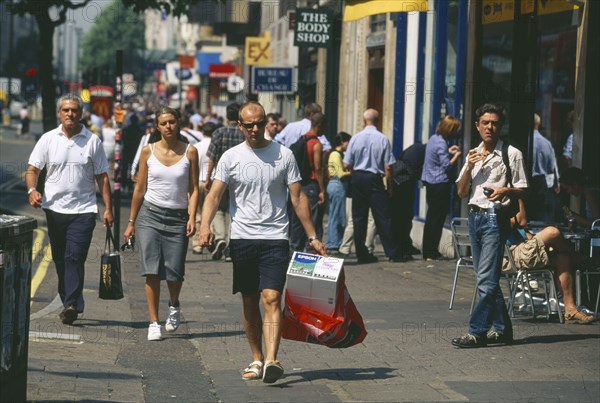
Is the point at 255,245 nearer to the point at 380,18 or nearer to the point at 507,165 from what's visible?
the point at 507,165

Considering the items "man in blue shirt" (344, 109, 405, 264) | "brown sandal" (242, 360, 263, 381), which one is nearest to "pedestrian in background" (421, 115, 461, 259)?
"man in blue shirt" (344, 109, 405, 264)

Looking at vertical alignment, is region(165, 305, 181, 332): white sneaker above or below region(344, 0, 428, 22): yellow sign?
below

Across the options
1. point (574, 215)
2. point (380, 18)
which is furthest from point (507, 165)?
point (380, 18)

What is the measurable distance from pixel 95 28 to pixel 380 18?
121 metres

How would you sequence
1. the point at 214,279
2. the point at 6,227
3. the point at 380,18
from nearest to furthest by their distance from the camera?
A: 1. the point at 6,227
2. the point at 214,279
3. the point at 380,18

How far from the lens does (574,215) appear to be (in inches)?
432

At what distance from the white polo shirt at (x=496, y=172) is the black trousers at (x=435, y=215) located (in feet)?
19.4

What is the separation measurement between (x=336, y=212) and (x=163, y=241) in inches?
272

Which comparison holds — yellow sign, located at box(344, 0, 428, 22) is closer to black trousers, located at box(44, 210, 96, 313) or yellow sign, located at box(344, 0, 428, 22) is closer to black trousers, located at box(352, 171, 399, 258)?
black trousers, located at box(352, 171, 399, 258)

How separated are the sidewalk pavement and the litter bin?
2.16 ft

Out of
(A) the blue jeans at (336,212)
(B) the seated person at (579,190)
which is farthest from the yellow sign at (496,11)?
(B) the seated person at (579,190)

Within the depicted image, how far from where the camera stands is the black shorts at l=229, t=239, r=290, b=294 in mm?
7852

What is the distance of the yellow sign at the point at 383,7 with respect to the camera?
54.8 feet

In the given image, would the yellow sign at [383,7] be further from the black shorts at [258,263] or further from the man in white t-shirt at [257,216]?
the black shorts at [258,263]
